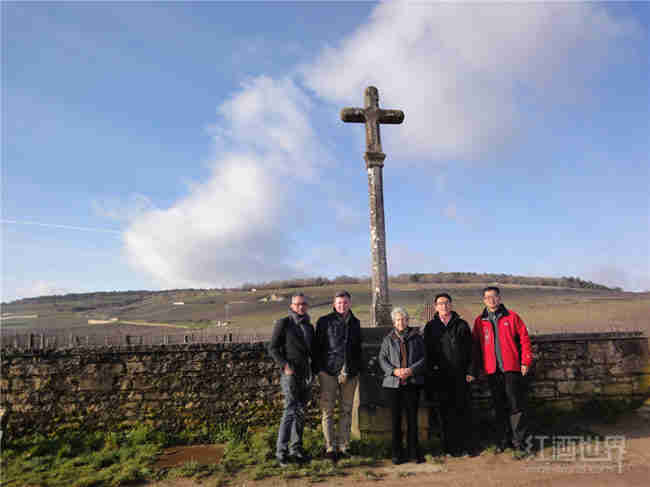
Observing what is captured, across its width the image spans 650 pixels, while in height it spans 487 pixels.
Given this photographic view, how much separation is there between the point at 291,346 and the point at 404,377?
130 cm

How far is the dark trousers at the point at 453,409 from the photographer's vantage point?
190 inches

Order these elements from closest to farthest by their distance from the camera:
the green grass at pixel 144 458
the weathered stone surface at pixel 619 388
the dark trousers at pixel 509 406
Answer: the green grass at pixel 144 458
the dark trousers at pixel 509 406
the weathered stone surface at pixel 619 388

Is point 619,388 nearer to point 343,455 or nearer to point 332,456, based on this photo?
point 343,455

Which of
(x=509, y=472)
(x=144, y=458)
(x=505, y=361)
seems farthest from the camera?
(x=144, y=458)

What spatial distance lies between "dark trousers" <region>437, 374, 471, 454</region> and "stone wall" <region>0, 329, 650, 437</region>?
1.00 metres

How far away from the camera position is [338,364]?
4637mm

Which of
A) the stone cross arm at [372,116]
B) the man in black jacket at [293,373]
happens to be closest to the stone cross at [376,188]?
the stone cross arm at [372,116]

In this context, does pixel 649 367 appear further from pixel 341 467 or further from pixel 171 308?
pixel 171 308

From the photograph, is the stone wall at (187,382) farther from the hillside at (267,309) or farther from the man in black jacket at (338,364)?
the hillside at (267,309)

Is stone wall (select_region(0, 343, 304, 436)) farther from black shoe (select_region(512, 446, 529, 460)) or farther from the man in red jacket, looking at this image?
black shoe (select_region(512, 446, 529, 460))

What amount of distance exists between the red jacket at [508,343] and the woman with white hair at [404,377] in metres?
0.90

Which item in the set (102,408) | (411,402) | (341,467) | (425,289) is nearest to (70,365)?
(102,408)

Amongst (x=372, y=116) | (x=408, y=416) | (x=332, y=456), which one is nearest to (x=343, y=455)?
(x=332, y=456)

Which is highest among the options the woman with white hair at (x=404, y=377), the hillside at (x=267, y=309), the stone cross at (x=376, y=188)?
the stone cross at (x=376, y=188)
